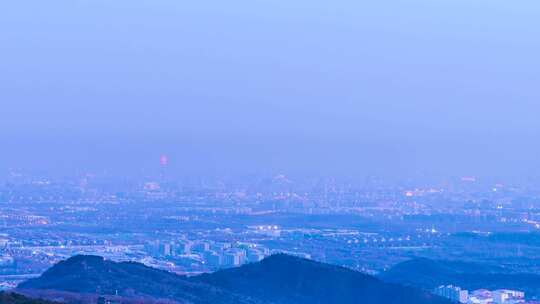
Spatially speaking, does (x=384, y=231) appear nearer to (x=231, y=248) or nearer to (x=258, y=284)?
(x=231, y=248)

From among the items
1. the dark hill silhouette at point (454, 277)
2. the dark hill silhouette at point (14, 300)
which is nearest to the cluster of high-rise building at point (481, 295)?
the dark hill silhouette at point (454, 277)

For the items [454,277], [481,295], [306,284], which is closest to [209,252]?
[454,277]

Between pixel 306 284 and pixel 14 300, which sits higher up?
pixel 14 300

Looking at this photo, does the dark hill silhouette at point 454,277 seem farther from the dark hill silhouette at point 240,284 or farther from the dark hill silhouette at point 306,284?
the dark hill silhouette at point 240,284

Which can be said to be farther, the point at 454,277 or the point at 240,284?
the point at 454,277

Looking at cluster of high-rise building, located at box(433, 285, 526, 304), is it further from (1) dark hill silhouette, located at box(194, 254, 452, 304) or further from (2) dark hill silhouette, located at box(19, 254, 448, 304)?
(2) dark hill silhouette, located at box(19, 254, 448, 304)

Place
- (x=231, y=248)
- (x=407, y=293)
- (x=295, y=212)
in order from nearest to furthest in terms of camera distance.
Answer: (x=407, y=293), (x=231, y=248), (x=295, y=212)

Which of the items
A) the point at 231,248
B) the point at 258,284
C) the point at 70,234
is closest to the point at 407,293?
the point at 258,284

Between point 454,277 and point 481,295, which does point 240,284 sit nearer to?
point 481,295
